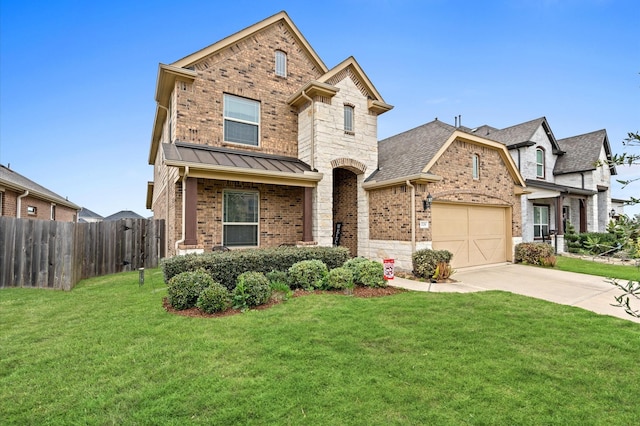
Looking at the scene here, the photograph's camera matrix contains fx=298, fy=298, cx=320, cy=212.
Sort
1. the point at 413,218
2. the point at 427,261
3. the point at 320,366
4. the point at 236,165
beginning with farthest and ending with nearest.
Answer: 1. the point at 413,218
2. the point at 427,261
3. the point at 236,165
4. the point at 320,366

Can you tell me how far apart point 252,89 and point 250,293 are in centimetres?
792

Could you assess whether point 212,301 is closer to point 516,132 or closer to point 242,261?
point 242,261

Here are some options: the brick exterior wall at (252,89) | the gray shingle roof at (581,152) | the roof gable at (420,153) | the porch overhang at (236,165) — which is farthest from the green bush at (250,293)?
the gray shingle roof at (581,152)

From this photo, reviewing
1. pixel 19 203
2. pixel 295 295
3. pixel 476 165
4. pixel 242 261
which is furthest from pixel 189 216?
pixel 19 203

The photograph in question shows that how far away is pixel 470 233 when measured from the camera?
458 inches

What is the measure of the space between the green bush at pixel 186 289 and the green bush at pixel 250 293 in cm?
64

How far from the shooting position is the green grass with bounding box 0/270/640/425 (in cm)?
288

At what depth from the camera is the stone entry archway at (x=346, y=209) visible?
1233 cm

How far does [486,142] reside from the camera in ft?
38.8

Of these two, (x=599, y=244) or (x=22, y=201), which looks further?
(x=22, y=201)

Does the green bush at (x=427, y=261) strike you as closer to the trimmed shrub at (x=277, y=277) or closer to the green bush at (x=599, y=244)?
the trimmed shrub at (x=277, y=277)

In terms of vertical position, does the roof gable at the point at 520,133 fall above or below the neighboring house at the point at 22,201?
above

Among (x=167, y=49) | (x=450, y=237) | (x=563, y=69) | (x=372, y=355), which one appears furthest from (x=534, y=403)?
(x=167, y=49)

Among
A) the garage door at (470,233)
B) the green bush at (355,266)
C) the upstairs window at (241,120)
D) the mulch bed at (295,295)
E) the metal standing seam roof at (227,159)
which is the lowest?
the mulch bed at (295,295)
